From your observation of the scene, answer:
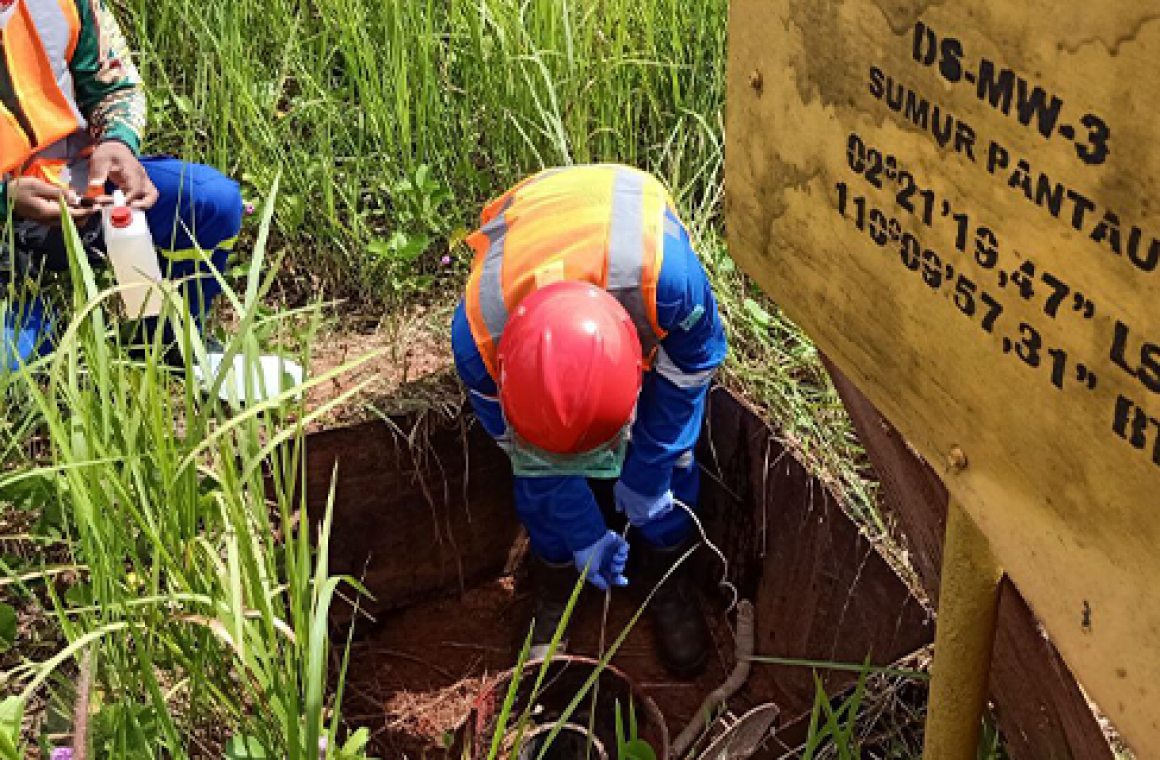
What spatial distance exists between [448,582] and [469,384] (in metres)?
0.75

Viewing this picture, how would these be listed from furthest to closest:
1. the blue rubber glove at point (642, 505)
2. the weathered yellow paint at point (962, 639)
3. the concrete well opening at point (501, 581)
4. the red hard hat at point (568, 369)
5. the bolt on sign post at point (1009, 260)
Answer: the blue rubber glove at point (642, 505) < the concrete well opening at point (501, 581) < the red hard hat at point (568, 369) < the weathered yellow paint at point (962, 639) < the bolt on sign post at point (1009, 260)

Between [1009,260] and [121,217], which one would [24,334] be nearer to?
[121,217]

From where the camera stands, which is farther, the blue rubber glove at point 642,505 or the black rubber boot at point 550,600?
the black rubber boot at point 550,600

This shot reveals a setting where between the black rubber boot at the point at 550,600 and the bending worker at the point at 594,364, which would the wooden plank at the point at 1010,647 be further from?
the black rubber boot at the point at 550,600

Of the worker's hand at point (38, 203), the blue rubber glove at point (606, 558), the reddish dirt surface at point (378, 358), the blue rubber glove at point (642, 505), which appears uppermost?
the worker's hand at point (38, 203)

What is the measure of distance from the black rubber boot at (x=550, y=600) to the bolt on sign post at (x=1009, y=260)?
1.68 metres

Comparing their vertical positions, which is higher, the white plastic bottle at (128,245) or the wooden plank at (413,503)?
the white plastic bottle at (128,245)

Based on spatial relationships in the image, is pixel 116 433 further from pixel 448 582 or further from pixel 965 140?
pixel 448 582

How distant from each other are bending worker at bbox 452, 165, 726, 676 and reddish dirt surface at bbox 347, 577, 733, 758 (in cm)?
7

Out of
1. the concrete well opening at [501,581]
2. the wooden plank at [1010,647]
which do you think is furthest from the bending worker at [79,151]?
the wooden plank at [1010,647]

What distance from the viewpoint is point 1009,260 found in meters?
0.80

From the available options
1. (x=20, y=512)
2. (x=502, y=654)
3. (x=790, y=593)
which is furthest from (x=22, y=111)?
(x=790, y=593)

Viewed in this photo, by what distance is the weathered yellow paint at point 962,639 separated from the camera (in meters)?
1.10

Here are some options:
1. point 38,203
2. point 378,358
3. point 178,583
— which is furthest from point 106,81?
point 178,583
